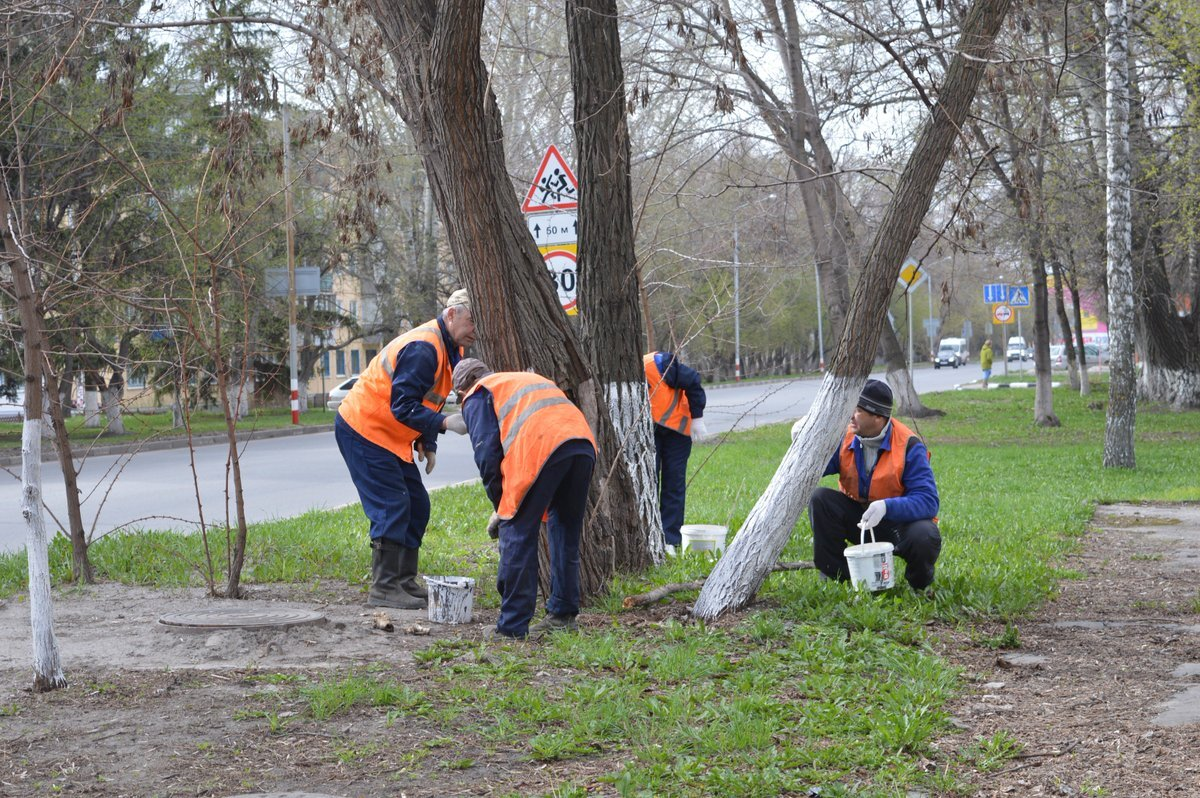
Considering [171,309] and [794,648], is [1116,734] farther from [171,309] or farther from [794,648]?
[171,309]

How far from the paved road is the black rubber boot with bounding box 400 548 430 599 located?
81.1 inches

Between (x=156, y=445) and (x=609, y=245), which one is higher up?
(x=609, y=245)

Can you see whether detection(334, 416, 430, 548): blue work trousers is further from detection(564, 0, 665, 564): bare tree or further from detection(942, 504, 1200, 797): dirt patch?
detection(942, 504, 1200, 797): dirt patch

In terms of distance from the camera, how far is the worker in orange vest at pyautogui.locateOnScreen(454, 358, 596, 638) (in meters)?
6.07

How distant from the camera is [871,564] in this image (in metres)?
6.70

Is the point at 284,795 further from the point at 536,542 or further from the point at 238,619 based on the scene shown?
the point at 238,619

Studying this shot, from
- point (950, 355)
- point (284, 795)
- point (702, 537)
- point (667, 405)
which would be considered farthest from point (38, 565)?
point (950, 355)

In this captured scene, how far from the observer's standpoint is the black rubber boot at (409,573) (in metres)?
7.34

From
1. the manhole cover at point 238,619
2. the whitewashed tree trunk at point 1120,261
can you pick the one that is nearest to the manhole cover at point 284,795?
the manhole cover at point 238,619

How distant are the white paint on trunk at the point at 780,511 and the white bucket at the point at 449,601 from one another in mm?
1179

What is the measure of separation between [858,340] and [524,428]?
6.04 ft

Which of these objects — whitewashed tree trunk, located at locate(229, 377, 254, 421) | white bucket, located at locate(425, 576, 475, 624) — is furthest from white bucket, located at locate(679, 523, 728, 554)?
whitewashed tree trunk, located at locate(229, 377, 254, 421)

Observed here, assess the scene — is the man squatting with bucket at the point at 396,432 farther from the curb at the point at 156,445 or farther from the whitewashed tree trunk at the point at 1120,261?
the curb at the point at 156,445

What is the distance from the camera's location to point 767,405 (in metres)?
38.3
